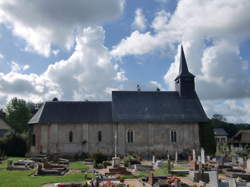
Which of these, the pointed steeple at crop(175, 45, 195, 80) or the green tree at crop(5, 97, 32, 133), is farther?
the green tree at crop(5, 97, 32, 133)

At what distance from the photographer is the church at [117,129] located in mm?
34875

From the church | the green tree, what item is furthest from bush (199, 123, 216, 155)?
the green tree

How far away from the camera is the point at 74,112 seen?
3641 centimetres

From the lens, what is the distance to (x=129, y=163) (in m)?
25.2

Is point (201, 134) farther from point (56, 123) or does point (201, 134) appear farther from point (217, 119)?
point (217, 119)

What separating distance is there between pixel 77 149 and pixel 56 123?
4200 millimetres

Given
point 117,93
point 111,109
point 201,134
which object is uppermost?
point 117,93

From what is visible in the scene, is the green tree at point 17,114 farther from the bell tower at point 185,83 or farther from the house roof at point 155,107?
the bell tower at point 185,83

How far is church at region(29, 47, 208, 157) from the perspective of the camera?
34.9 metres

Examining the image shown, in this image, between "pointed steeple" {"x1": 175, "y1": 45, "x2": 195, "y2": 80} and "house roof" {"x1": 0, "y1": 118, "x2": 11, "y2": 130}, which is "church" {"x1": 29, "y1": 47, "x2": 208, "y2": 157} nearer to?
"pointed steeple" {"x1": 175, "y1": 45, "x2": 195, "y2": 80}

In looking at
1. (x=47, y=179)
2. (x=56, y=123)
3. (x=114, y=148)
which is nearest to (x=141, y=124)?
(x=114, y=148)

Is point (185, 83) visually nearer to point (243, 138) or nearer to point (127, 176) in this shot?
point (127, 176)

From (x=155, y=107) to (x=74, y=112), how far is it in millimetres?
10768

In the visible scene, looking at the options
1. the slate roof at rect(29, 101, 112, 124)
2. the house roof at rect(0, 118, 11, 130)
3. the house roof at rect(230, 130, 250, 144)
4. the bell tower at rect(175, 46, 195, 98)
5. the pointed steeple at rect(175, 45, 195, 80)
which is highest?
the pointed steeple at rect(175, 45, 195, 80)
